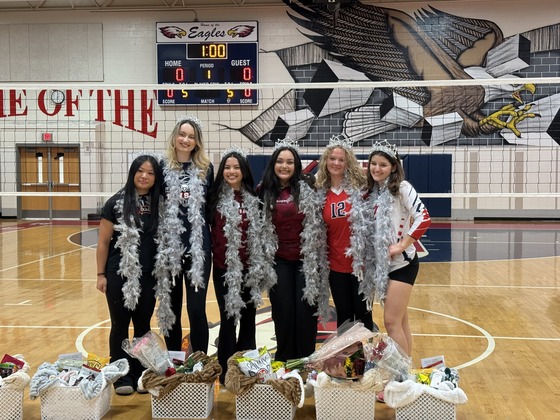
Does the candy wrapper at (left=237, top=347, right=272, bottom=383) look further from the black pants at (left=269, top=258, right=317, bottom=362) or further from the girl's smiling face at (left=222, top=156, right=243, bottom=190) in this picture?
the girl's smiling face at (left=222, top=156, right=243, bottom=190)

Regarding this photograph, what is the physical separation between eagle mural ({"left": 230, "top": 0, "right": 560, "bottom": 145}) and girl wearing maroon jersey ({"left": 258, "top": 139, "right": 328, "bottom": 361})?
11934mm

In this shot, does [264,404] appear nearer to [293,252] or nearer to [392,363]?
[392,363]

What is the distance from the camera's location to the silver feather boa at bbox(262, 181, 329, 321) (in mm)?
3852

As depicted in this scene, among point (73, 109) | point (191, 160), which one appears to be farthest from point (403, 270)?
point (73, 109)

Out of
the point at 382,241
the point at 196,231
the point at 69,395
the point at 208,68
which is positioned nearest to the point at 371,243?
the point at 382,241

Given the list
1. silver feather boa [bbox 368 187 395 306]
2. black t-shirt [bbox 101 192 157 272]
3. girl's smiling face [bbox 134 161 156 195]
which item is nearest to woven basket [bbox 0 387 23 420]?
black t-shirt [bbox 101 192 157 272]

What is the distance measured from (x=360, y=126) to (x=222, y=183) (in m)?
12.3

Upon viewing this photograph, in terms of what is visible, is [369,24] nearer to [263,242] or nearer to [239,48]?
[239,48]

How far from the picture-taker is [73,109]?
1623 centimetres

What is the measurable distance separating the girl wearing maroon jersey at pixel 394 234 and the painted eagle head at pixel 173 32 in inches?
526

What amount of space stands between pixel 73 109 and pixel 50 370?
13790 millimetres

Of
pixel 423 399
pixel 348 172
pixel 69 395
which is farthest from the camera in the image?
pixel 348 172

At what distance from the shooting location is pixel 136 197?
3.87 m

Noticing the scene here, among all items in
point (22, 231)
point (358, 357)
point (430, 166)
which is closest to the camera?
point (358, 357)
